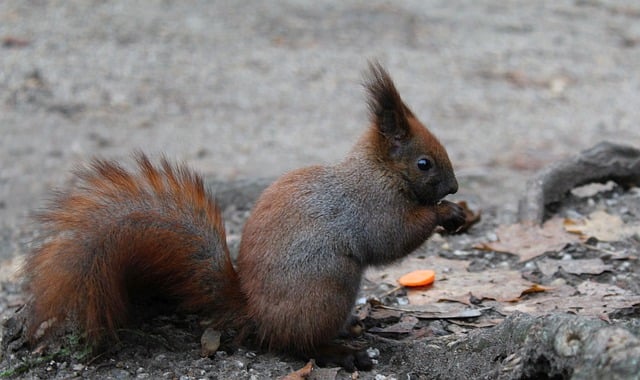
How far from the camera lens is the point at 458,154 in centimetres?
567

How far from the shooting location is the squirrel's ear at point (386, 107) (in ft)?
8.50

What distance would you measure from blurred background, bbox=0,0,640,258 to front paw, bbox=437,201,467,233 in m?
1.53

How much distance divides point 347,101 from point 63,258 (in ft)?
15.0

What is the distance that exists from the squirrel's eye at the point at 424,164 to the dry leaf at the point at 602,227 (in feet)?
3.50

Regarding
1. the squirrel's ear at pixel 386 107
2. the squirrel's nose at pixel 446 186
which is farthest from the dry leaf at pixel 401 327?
the squirrel's ear at pixel 386 107

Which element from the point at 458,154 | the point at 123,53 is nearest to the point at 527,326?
the point at 458,154

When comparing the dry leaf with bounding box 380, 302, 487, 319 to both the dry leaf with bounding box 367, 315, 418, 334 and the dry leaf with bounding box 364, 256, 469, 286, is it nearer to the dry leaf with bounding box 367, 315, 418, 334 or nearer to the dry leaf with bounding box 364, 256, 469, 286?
the dry leaf with bounding box 367, 315, 418, 334

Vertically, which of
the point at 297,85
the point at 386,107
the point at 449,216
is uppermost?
the point at 386,107

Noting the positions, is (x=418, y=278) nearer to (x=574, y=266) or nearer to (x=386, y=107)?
(x=574, y=266)

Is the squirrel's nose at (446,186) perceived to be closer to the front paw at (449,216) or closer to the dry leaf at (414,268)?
the front paw at (449,216)

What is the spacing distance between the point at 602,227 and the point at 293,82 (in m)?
3.76

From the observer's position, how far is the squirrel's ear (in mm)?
2590

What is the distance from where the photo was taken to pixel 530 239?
11.5ft

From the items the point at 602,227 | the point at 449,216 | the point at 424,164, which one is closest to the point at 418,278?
the point at 449,216
